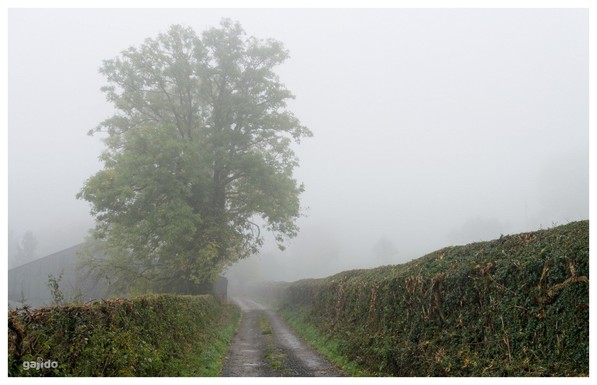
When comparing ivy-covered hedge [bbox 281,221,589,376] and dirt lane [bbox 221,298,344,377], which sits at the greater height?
ivy-covered hedge [bbox 281,221,589,376]

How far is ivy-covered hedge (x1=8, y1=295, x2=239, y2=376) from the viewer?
18.6 feet

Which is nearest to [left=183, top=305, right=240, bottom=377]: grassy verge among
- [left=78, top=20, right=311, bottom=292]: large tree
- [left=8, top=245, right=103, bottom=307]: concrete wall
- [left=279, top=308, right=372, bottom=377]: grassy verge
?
[left=279, top=308, right=372, bottom=377]: grassy verge

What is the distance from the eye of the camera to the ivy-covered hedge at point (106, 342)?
5.67m

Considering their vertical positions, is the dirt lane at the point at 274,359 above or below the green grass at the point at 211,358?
below

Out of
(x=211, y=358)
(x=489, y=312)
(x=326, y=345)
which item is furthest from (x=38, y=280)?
(x=489, y=312)

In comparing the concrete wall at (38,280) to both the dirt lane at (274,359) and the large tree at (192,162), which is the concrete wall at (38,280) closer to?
the large tree at (192,162)

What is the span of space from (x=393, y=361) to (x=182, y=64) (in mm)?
24006

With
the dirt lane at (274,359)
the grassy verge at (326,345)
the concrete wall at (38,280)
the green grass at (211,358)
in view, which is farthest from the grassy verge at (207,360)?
the concrete wall at (38,280)

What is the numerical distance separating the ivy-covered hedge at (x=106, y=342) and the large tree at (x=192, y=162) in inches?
473

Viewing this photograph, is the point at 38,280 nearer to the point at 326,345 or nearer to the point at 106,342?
the point at 326,345

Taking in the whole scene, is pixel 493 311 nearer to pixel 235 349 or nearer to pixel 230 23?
pixel 235 349

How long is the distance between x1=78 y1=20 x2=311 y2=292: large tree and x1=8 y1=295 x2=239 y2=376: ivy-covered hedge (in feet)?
39.4

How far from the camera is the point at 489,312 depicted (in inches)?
290

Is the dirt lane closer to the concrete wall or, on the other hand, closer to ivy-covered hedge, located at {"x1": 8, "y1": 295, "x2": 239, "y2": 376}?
ivy-covered hedge, located at {"x1": 8, "y1": 295, "x2": 239, "y2": 376}
